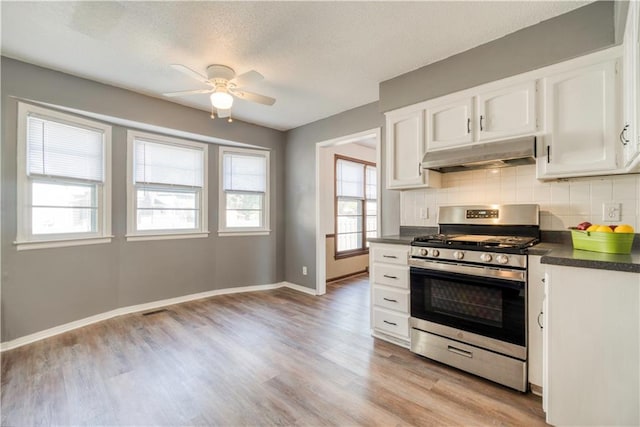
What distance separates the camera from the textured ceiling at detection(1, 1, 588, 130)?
6.37ft

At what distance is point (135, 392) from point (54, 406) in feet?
1.50

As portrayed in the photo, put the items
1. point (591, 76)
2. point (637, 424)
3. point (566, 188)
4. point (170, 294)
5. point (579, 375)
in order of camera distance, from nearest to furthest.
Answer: point (637, 424)
point (579, 375)
point (591, 76)
point (566, 188)
point (170, 294)

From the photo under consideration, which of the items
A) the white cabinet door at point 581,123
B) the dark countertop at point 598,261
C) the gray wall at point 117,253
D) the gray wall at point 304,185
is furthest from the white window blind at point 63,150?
the white cabinet door at point 581,123

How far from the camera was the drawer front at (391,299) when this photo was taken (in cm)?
255

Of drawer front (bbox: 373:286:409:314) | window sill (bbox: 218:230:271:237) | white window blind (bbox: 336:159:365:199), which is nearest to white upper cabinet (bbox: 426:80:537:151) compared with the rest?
drawer front (bbox: 373:286:409:314)

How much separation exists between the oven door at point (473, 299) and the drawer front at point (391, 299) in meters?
0.11

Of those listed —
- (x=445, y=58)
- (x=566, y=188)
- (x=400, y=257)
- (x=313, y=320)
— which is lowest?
(x=313, y=320)

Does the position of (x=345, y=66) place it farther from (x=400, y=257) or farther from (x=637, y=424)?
(x=637, y=424)

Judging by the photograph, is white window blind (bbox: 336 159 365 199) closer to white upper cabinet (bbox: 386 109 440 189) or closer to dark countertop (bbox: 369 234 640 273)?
white upper cabinet (bbox: 386 109 440 189)

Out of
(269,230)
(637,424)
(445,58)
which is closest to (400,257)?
(637,424)

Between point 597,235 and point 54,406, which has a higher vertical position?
point 597,235

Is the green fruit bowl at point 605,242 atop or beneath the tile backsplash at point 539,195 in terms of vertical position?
beneath

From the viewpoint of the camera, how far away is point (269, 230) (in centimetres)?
473

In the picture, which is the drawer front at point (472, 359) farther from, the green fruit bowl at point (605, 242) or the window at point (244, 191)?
the window at point (244, 191)
